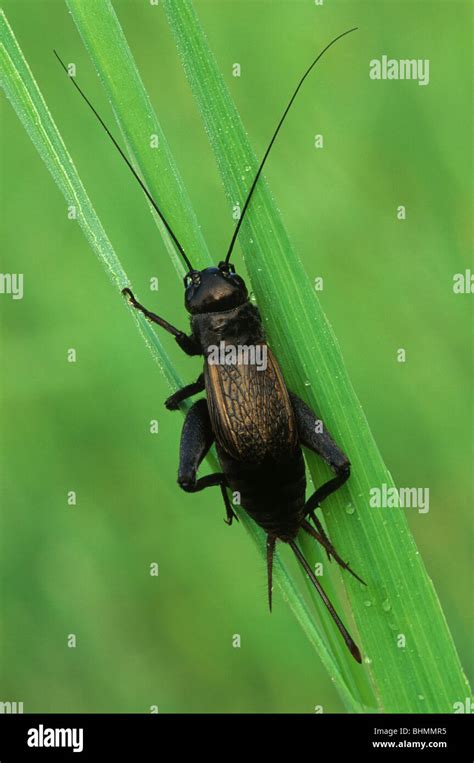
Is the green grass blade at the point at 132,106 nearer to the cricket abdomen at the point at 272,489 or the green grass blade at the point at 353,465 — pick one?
the green grass blade at the point at 353,465

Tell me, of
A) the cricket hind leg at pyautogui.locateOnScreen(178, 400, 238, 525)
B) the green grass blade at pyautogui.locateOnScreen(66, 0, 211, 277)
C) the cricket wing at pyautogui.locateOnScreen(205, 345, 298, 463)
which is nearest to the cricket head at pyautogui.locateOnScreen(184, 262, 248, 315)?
the cricket wing at pyautogui.locateOnScreen(205, 345, 298, 463)

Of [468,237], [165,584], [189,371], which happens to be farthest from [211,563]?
[468,237]

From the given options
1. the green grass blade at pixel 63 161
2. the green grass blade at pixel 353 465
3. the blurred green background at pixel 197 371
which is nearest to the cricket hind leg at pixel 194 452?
the green grass blade at pixel 353 465

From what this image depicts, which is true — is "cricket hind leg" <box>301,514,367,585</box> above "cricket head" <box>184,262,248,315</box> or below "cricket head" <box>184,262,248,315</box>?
below

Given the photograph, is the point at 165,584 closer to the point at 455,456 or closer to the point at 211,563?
the point at 211,563

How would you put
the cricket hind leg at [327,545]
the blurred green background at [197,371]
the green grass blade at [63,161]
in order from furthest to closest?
the blurred green background at [197,371] → the cricket hind leg at [327,545] → the green grass blade at [63,161]

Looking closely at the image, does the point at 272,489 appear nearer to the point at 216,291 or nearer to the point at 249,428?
the point at 249,428

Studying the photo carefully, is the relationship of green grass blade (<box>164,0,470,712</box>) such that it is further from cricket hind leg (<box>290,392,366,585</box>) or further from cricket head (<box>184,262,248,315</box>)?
cricket head (<box>184,262,248,315</box>)
